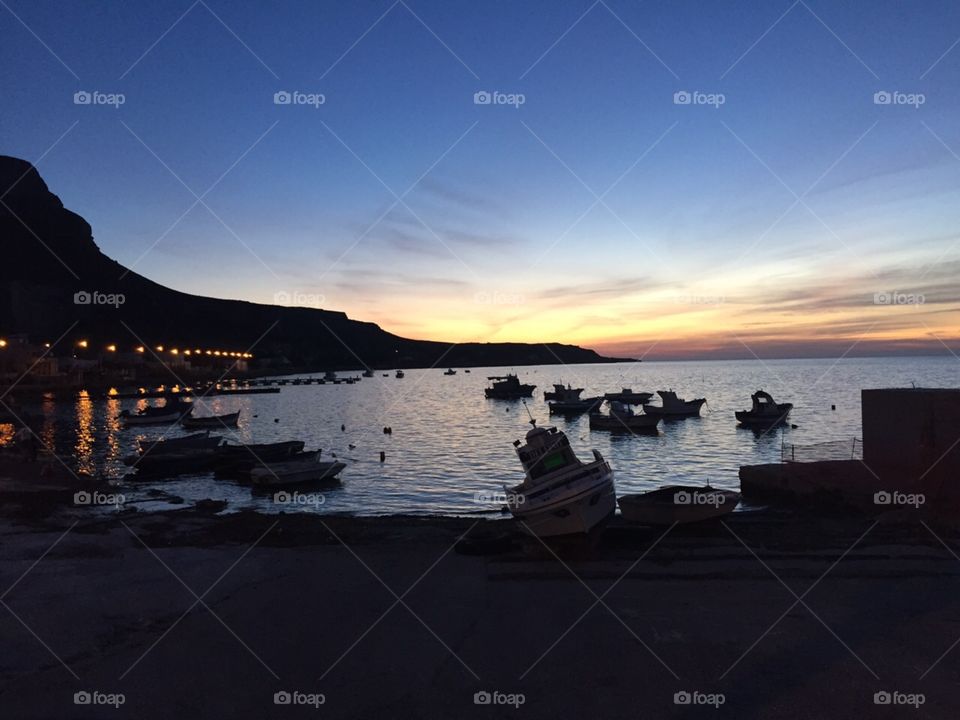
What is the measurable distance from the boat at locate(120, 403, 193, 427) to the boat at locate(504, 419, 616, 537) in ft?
199

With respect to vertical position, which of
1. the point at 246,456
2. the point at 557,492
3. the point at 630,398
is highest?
the point at 630,398

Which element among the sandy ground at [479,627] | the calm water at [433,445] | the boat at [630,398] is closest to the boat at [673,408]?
the calm water at [433,445]

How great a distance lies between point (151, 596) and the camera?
1230 centimetres

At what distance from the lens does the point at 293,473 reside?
32094 millimetres

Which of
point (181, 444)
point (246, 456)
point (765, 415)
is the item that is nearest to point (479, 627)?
point (246, 456)

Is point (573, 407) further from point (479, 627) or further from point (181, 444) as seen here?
point (479, 627)

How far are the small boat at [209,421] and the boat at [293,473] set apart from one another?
138 feet

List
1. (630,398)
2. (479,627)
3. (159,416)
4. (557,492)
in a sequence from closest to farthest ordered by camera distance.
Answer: (479,627), (557,492), (159,416), (630,398)

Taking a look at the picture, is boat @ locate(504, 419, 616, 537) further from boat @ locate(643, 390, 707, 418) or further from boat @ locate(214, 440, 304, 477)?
boat @ locate(643, 390, 707, 418)

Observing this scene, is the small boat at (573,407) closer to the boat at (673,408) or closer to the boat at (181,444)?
the boat at (673,408)

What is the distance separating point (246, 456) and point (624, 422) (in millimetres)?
36154

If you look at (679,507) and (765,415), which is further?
(765,415)

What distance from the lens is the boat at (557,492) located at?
18.2 metres

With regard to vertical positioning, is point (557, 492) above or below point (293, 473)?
above
